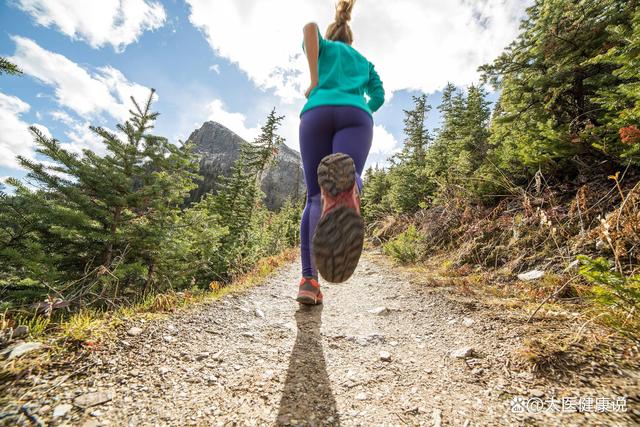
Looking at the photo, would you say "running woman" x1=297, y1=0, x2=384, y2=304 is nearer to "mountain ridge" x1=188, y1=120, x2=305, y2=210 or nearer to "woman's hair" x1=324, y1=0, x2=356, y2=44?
"woman's hair" x1=324, y1=0, x2=356, y2=44

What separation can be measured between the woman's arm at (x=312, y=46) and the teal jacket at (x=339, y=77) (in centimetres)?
6

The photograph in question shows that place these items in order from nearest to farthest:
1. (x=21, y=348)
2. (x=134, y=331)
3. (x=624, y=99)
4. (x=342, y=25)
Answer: (x=21, y=348), (x=134, y=331), (x=342, y=25), (x=624, y=99)

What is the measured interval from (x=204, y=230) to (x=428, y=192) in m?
7.22

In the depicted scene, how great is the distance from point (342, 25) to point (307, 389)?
262 cm

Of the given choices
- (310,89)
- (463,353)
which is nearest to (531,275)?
(463,353)

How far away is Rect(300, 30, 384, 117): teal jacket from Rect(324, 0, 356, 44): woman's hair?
0.97 feet

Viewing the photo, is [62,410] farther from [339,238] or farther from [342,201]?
[342,201]

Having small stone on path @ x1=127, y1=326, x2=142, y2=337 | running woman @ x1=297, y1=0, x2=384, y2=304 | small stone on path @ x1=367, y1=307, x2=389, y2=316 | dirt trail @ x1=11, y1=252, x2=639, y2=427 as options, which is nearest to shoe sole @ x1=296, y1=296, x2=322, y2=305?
running woman @ x1=297, y1=0, x2=384, y2=304

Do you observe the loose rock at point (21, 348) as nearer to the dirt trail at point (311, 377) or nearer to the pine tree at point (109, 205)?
the dirt trail at point (311, 377)

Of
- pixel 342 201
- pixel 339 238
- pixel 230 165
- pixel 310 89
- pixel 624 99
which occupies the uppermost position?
pixel 230 165

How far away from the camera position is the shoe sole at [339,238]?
54.8 inches

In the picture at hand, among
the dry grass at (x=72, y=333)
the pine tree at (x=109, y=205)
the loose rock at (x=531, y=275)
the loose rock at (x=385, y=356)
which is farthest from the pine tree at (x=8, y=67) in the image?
the loose rock at (x=531, y=275)

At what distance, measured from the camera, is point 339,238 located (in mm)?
1400

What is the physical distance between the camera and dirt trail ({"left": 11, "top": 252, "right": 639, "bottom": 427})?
102cm
